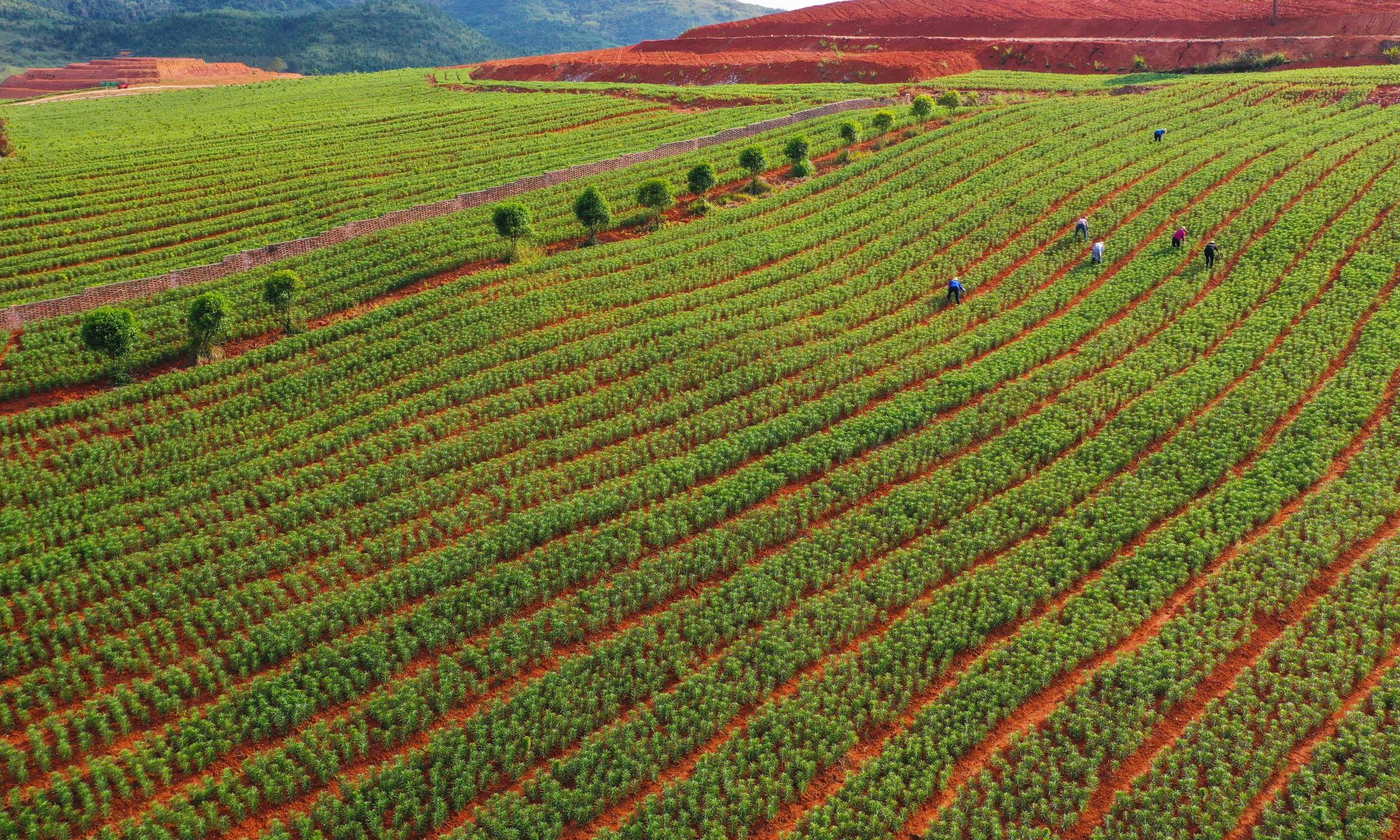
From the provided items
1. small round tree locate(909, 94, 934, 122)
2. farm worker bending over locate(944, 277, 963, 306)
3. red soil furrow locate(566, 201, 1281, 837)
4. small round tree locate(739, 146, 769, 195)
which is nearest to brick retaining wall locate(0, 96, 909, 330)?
small round tree locate(909, 94, 934, 122)

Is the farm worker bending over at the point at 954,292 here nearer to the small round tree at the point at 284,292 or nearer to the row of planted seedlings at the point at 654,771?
the row of planted seedlings at the point at 654,771

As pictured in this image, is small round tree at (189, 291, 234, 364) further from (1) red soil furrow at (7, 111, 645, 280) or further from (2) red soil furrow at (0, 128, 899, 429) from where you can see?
(1) red soil furrow at (7, 111, 645, 280)

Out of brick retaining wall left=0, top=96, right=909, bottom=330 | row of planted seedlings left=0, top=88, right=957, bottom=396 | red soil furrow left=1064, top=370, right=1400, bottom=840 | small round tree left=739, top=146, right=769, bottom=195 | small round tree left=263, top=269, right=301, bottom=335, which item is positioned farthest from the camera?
small round tree left=739, top=146, right=769, bottom=195

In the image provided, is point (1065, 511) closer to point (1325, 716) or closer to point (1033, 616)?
point (1033, 616)

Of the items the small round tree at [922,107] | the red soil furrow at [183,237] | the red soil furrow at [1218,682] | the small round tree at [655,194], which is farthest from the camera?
the small round tree at [922,107]

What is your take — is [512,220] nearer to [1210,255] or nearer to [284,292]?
[284,292]

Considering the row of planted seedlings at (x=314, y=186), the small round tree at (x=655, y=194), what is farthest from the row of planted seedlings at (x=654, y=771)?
the row of planted seedlings at (x=314, y=186)

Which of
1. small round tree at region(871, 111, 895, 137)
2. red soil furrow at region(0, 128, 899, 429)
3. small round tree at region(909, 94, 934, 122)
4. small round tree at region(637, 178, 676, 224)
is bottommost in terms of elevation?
red soil furrow at region(0, 128, 899, 429)

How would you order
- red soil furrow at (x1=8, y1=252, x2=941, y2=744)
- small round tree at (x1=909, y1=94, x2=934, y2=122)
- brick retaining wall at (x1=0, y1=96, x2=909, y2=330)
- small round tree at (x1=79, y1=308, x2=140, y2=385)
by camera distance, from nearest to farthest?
red soil furrow at (x1=8, y1=252, x2=941, y2=744)
small round tree at (x1=79, y1=308, x2=140, y2=385)
brick retaining wall at (x1=0, y1=96, x2=909, y2=330)
small round tree at (x1=909, y1=94, x2=934, y2=122)
